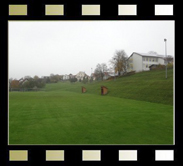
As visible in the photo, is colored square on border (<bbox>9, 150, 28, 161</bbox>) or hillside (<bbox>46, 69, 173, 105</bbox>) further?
hillside (<bbox>46, 69, 173, 105</bbox>)

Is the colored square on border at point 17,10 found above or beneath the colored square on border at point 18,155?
above

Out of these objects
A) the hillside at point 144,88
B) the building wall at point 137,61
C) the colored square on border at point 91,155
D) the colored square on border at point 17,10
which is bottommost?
the colored square on border at point 91,155

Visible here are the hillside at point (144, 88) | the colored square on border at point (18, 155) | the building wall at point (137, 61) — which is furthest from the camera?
the hillside at point (144, 88)

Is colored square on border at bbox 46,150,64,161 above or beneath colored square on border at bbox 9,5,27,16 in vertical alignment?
beneath

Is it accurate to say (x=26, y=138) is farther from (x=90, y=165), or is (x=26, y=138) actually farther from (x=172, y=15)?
(x=172, y=15)

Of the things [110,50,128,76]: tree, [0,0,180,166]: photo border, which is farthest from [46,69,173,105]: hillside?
[0,0,180,166]: photo border

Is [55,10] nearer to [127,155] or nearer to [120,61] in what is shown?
[127,155]

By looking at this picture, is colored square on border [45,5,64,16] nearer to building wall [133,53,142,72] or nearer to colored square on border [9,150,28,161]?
colored square on border [9,150,28,161]

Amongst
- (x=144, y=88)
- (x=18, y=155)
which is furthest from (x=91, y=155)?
(x=144, y=88)

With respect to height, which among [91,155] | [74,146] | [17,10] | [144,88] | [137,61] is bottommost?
[91,155]

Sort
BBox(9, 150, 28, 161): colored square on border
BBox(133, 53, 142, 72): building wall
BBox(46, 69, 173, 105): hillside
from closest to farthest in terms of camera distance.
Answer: BBox(9, 150, 28, 161): colored square on border → BBox(133, 53, 142, 72): building wall → BBox(46, 69, 173, 105): hillside

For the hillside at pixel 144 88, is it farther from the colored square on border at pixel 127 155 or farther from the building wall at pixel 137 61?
the colored square on border at pixel 127 155

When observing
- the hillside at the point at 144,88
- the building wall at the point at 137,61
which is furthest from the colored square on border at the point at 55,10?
the hillside at the point at 144,88
